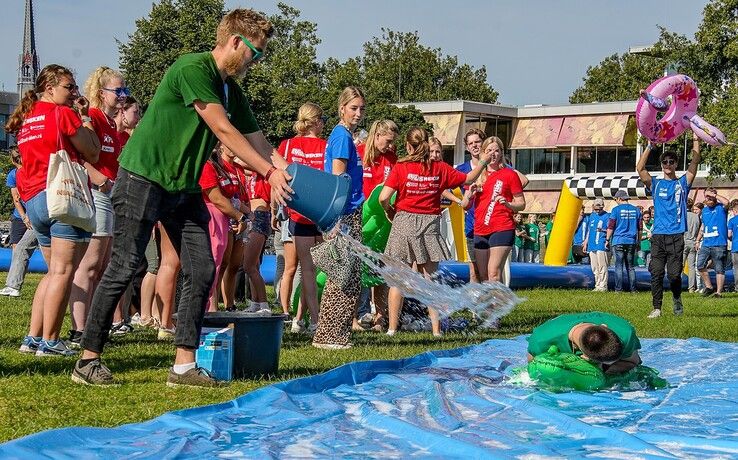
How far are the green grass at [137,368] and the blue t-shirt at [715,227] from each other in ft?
22.1

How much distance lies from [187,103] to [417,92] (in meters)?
68.1

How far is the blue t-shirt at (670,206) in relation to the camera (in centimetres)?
1219

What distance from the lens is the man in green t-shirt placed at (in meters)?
5.42

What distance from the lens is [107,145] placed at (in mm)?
7828

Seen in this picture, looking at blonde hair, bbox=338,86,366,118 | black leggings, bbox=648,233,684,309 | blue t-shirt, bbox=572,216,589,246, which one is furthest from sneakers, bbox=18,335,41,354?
blue t-shirt, bbox=572,216,589,246

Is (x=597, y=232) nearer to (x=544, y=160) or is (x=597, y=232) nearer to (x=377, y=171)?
(x=377, y=171)

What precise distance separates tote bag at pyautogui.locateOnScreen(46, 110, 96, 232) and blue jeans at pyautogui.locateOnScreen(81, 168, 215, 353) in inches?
38.6

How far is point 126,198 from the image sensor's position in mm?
5465

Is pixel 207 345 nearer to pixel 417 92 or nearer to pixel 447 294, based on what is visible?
pixel 447 294

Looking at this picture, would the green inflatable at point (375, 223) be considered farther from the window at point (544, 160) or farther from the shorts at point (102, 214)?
the window at point (544, 160)

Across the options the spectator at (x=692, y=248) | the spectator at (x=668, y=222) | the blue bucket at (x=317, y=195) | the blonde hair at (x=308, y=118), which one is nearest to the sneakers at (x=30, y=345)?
the blue bucket at (x=317, y=195)

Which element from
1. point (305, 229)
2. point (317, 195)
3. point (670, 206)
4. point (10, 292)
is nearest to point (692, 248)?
point (670, 206)

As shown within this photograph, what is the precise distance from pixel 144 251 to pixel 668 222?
8.36 m

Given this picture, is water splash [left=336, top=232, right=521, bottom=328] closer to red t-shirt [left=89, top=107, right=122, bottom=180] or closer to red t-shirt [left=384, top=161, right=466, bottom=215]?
red t-shirt [left=384, top=161, right=466, bottom=215]
